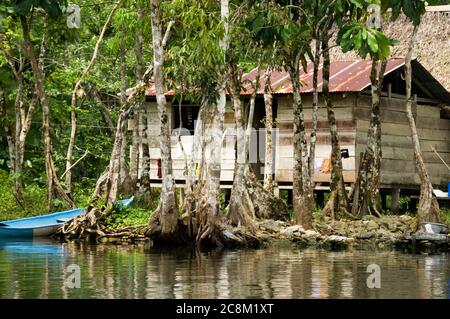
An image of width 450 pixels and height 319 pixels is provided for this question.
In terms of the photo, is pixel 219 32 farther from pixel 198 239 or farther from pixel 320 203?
pixel 320 203

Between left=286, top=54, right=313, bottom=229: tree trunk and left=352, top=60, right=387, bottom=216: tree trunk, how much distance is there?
2.29 metres

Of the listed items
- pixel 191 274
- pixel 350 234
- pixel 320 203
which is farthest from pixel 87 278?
pixel 320 203

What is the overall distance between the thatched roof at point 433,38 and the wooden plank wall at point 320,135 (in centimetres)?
562

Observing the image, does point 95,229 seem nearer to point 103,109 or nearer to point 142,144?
point 142,144

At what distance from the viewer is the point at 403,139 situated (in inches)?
1219

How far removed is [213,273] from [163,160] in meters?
6.62

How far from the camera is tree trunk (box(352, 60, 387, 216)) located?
27.0m

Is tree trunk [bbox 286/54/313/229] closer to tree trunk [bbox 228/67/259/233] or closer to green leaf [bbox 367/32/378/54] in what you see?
tree trunk [bbox 228/67/259/233]

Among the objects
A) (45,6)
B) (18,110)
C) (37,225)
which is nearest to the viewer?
(45,6)

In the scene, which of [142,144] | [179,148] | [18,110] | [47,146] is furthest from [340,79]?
[18,110]

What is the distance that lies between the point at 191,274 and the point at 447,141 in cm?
1651

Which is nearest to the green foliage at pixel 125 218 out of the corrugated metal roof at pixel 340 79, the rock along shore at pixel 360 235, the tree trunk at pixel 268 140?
the rock along shore at pixel 360 235

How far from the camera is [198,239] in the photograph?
76.4 ft

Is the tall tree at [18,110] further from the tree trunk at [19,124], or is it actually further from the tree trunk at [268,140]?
the tree trunk at [268,140]
